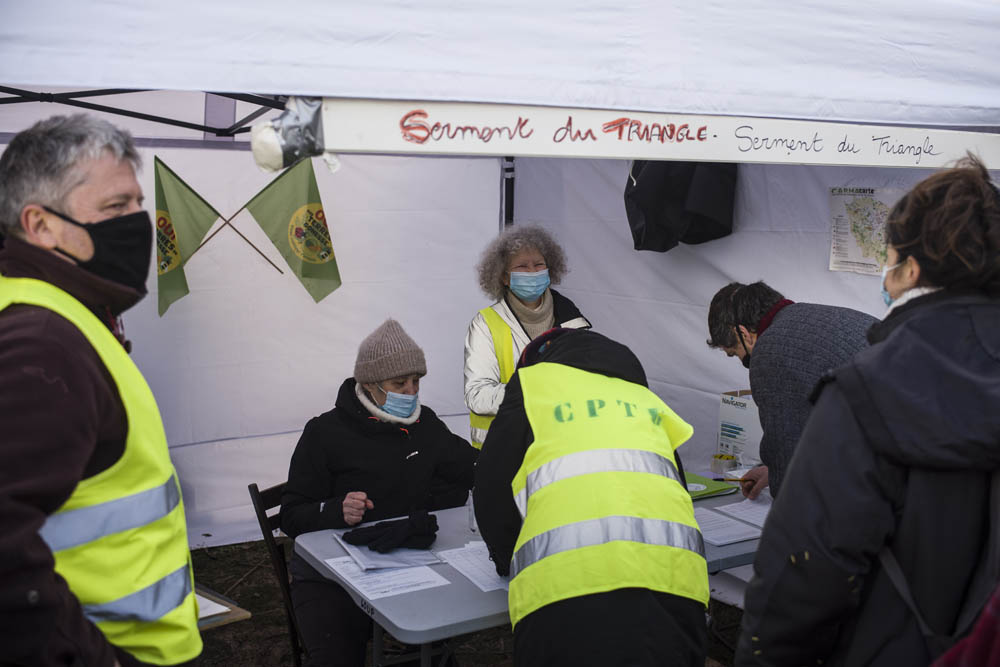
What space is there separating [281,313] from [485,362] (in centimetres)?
161

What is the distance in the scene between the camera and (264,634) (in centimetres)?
375

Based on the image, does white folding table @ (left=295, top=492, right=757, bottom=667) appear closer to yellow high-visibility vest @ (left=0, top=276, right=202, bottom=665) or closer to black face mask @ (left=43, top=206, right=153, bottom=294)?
yellow high-visibility vest @ (left=0, top=276, right=202, bottom=665)

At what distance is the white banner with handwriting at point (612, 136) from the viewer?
183cm

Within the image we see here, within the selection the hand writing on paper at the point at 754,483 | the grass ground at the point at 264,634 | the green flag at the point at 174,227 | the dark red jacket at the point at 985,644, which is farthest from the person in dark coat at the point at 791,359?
the green flag at the point at 174,227

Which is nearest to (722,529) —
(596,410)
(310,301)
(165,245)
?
(596,410)

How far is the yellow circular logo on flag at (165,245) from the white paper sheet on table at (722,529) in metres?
2.83

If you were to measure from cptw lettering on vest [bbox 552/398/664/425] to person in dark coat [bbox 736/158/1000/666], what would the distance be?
20.6 inches

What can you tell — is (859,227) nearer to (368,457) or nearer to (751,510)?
(751,510)

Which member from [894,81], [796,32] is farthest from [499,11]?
[894,81]

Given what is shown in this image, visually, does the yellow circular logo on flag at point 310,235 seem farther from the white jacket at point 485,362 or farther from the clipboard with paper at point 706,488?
the clipboard with paper at point 706,488

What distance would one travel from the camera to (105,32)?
1.62 metres

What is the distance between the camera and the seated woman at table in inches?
110

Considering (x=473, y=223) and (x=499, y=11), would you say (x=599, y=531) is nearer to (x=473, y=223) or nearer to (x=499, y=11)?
(x=499, y=11)

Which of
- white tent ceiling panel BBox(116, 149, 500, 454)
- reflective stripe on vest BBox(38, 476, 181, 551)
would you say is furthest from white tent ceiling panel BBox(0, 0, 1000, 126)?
white tent ceiling panel BBox(116, 149, 500, 454)
